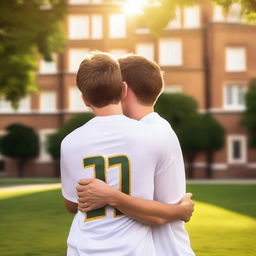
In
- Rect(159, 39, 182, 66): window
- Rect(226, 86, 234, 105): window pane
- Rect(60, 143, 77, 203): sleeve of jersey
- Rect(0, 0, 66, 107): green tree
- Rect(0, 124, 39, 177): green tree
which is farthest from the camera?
Rect(159, 39, 182, 66): window

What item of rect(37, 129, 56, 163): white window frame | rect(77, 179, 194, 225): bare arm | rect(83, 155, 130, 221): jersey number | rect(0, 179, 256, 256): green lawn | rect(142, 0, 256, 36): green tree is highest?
rect(142, 0, 256, 36): green tree

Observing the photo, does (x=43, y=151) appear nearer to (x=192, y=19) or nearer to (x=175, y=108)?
(x=175, y=108)

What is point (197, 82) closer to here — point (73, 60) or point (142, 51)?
point (142, 51)

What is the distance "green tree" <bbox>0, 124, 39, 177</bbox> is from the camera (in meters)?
46.1

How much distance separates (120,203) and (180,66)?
4655 centimetres

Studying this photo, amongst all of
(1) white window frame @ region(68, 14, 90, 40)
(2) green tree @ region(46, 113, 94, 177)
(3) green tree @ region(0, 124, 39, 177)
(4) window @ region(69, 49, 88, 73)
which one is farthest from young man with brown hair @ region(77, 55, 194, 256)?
(1) white window frame @ region(68, 14, 90, 40)

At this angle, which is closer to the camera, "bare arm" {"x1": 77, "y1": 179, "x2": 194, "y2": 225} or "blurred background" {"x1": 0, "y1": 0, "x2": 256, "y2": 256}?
"bare arm" {"x1": 77, "y1": 179, "x2": 194, "y2": 225}

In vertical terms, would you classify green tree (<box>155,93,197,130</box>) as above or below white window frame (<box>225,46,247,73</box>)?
below

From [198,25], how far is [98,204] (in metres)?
47.3

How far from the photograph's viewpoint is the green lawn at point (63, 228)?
889 centimetres

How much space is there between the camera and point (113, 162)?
2471 millimetres

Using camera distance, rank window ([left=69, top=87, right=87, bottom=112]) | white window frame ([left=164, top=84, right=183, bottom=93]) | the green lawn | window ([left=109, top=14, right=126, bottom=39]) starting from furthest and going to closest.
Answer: window ([left=109, top=14, right=126, bottom=39]), window ([left=69, top=87, right=87, bottom=112]), white window frame ([left=164, top=84, right=183, bottom=93]), the green lawn

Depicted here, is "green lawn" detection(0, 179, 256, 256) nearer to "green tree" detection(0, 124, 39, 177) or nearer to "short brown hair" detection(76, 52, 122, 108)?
"short brown hair" detection(76, 52, 122, 108)

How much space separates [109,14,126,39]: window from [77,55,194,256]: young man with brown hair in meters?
47.7
